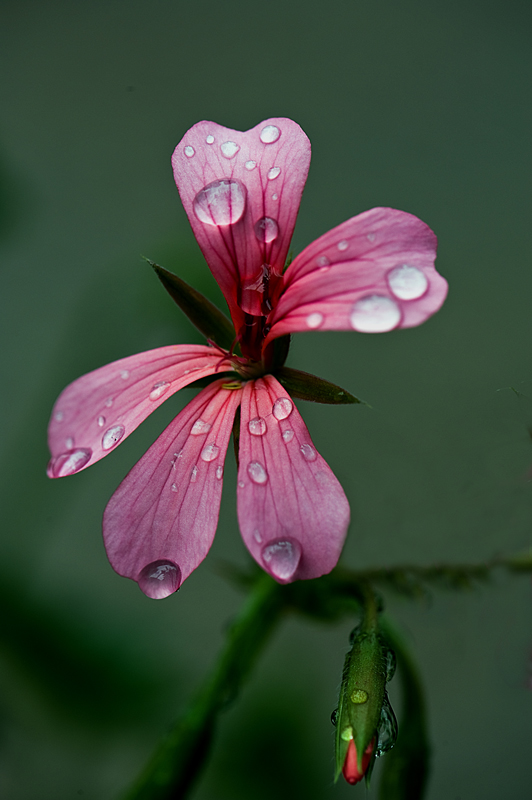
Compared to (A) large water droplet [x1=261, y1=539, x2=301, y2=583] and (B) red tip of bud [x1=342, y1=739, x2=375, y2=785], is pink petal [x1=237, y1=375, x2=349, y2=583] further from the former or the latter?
(B) red tip of bud [x1=342, y1=739, x2=375, y2=785]

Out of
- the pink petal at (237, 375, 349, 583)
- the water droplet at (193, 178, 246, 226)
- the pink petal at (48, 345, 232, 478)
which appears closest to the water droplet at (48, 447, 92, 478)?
the pink petal at (48, 345, 232, 478)

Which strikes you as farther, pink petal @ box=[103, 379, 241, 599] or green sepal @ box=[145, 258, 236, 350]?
green sepal @ box=[145, 258, 236, 350]

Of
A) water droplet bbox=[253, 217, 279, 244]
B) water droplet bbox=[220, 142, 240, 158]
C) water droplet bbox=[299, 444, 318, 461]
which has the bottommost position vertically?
water droplet bbox=[299, 444, 318, 461]

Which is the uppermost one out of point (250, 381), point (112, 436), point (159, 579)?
point (250, 381)

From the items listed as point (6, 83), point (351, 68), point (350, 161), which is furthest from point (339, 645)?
point (6, 83)

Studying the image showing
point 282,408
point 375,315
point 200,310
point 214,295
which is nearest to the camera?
point 375,315

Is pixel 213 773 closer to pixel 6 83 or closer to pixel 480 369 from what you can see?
pixel 480 369

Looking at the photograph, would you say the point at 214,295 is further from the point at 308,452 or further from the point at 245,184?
the point at 308,452

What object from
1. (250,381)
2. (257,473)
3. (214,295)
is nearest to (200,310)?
(250,381)
